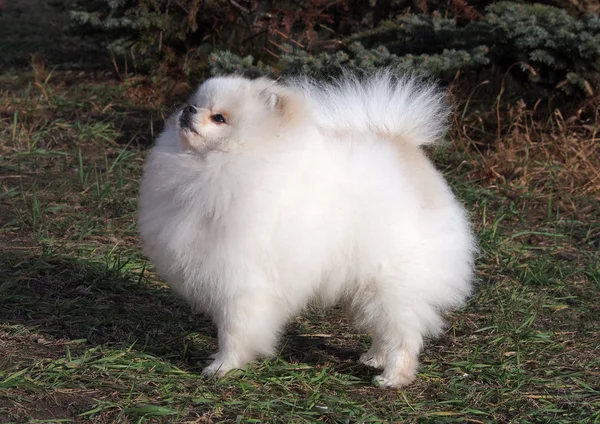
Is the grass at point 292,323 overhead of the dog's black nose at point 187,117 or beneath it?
beneath

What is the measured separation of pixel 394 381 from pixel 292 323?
811mm

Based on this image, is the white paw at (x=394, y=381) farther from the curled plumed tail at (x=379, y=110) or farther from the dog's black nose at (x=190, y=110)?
the dog's black nose at (x=190, y=110)

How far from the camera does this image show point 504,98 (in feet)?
21.5

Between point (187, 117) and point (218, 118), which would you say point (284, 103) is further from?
point (187, 117)

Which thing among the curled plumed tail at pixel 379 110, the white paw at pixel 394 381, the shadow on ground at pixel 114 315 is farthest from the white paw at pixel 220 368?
the curled plumed tail at pixel 379 110

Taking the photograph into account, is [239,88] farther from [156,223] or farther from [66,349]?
[66,349]

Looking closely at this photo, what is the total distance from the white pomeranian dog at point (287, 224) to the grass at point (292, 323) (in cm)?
25

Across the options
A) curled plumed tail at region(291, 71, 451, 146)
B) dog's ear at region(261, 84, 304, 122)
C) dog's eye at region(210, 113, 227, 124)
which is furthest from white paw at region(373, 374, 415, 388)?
dog's eye at region(210, 113, 227, 124)

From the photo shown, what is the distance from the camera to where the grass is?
9.91 feet

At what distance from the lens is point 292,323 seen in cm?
393

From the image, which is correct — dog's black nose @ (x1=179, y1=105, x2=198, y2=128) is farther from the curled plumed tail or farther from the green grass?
the green grass

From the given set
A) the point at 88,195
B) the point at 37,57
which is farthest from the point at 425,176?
the point at 37,57

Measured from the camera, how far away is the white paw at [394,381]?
324 centimetres

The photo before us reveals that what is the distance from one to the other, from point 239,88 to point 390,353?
47.0 inches
